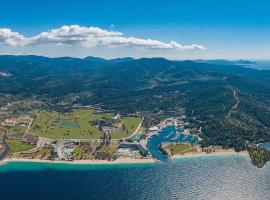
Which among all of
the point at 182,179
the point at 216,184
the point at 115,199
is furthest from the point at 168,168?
the point at 115,199

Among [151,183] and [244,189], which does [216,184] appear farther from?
[151,183]

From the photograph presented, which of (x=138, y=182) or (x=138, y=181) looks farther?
(x=138, y=181)

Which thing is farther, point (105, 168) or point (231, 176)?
point (105, 168)

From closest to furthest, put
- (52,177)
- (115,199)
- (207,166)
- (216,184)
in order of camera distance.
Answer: (115,199)
(216,184)
(52,177)
(207,166)

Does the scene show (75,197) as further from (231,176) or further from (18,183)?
(231,176)

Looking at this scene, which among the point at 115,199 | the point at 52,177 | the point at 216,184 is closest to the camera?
the point at 115,199

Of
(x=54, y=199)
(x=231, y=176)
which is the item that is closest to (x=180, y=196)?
(x=231, y=176)

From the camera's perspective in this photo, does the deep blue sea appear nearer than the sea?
No

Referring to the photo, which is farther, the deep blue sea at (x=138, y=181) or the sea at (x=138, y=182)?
the deep blue sea at (x=138, y=181)
